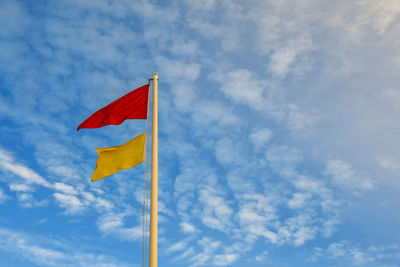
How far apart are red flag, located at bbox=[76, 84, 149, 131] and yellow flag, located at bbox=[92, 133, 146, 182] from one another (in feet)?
5.49

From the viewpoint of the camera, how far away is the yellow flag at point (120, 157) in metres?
16.7

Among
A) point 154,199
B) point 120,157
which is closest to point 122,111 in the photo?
point 120,157

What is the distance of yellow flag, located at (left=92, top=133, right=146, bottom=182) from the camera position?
16672mm

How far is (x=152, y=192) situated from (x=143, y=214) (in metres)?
1.33

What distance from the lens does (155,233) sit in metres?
13.3

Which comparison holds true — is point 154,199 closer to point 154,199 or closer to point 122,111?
point 154,199

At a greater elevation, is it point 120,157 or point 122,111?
point 122,111

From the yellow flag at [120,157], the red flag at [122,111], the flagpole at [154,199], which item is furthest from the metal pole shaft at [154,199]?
the red flag at [122,111]

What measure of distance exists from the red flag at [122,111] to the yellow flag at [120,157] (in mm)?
1674

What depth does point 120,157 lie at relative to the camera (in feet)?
56.2

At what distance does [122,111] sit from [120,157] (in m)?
2.62

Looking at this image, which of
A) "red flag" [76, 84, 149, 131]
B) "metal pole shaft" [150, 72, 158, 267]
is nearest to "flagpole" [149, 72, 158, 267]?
"metal pole shaft" [150, 72, 158, 267]

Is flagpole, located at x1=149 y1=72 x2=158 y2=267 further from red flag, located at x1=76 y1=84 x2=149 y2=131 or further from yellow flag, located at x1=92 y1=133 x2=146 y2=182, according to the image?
red flag, located at x1=76 y1=84 x2=149 y2=131

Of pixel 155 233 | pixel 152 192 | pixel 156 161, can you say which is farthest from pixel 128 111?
pixel 155 233
